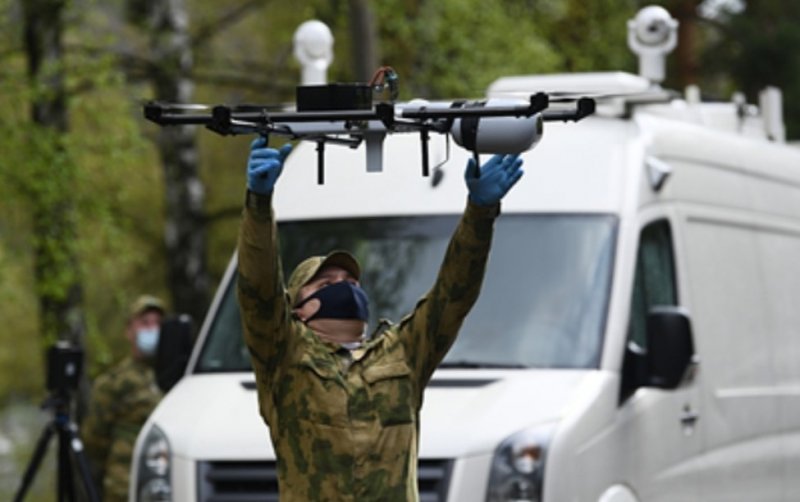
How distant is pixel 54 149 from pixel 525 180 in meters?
9.28

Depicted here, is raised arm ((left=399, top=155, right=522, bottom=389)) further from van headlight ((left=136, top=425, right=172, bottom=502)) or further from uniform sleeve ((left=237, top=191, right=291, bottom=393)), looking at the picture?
van headlight ((left=136, top=425, right=172, bottom=502))

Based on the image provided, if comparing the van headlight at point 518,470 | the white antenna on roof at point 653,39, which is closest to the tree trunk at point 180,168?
the white antenna on roof at point 653,39

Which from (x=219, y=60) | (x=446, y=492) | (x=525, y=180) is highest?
(x=219, y=60)

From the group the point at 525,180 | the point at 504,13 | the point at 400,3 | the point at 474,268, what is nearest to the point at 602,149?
the point at 525,180

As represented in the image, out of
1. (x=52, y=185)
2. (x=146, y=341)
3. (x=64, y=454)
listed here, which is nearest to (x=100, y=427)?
(x=146, y=341)

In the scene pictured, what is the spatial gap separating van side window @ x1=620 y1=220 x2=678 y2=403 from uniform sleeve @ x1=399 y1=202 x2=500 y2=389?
2861 mm

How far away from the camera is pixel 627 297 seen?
9586 mm

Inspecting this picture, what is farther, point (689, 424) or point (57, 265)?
point (57, 265)

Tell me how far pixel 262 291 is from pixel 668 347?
128 inches

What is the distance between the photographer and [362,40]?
18109mm

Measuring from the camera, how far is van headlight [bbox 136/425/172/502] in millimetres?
9211

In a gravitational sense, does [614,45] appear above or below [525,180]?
above

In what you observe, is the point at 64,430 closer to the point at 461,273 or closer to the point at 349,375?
the point at 349,375

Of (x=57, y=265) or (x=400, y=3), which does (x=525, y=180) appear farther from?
(x=400, y=3)
